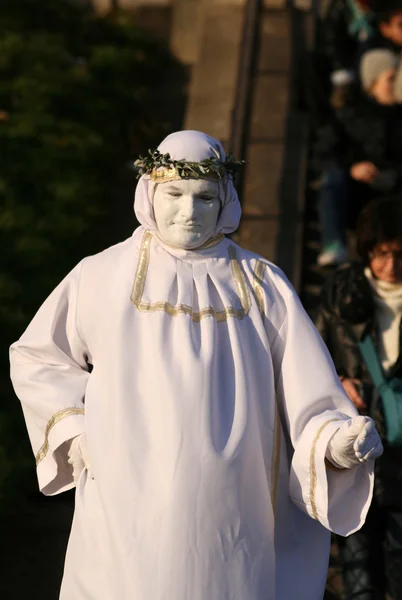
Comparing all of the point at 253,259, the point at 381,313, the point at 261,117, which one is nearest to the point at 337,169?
the point at 261,117

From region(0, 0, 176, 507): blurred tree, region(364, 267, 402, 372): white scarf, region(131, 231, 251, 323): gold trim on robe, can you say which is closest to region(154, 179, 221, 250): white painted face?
region(131, 231, 251, 323): gold trim on robe

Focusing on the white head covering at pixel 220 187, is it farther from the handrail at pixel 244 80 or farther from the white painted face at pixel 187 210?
the handrail at pixel 244 80

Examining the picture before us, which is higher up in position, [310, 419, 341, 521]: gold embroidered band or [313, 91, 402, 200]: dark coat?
[313, 91, 402, 200]: dark coat

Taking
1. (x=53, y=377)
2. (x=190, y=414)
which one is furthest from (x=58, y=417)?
(x=190, y=414)

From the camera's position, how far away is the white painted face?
5.66m

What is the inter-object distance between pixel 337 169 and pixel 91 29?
11.1 feet

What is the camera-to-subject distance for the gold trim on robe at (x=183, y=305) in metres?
5.64

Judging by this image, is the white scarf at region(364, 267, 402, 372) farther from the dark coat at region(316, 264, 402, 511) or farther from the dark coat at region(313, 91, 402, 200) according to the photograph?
the dark coat at region(313, 91, 402, 200)

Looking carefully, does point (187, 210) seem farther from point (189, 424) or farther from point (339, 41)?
point (339, 41)

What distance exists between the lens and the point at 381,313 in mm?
6898

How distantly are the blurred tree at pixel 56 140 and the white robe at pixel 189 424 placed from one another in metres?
2.58

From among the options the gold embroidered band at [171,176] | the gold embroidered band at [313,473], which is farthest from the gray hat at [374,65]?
the gold embroidered band at [313,473]

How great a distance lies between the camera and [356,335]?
6840 millimetres

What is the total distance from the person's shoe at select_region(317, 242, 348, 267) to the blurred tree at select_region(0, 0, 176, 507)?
147cm
